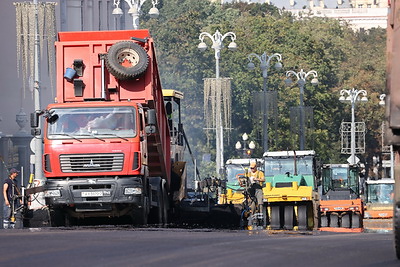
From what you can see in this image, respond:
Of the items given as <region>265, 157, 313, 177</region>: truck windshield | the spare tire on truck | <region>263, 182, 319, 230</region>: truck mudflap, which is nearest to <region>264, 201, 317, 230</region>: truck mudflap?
<region>263, 182, 319, 230</region>: truck mudflap

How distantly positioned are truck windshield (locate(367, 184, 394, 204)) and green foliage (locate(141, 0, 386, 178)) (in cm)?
2907

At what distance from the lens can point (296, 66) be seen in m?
100

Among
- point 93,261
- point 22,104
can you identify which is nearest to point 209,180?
point 93,261

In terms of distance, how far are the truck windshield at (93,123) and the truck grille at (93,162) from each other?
0.41 m

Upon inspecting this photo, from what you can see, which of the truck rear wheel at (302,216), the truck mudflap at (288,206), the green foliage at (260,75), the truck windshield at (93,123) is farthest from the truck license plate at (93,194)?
the green foliage at (260,75)

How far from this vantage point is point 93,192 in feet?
91.1

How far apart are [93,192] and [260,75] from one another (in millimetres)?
68827

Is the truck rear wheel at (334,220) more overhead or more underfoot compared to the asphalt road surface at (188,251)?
more underfoot

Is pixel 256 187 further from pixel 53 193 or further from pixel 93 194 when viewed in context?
pixel 53 193

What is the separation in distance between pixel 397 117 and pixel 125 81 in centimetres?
1406

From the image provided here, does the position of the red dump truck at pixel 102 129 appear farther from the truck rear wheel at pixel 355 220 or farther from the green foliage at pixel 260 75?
the green foliage at pixel 260 75

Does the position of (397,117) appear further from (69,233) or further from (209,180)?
(209,180)

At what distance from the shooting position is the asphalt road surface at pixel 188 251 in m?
16.4

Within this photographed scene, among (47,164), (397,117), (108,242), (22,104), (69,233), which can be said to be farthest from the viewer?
(22,104)
